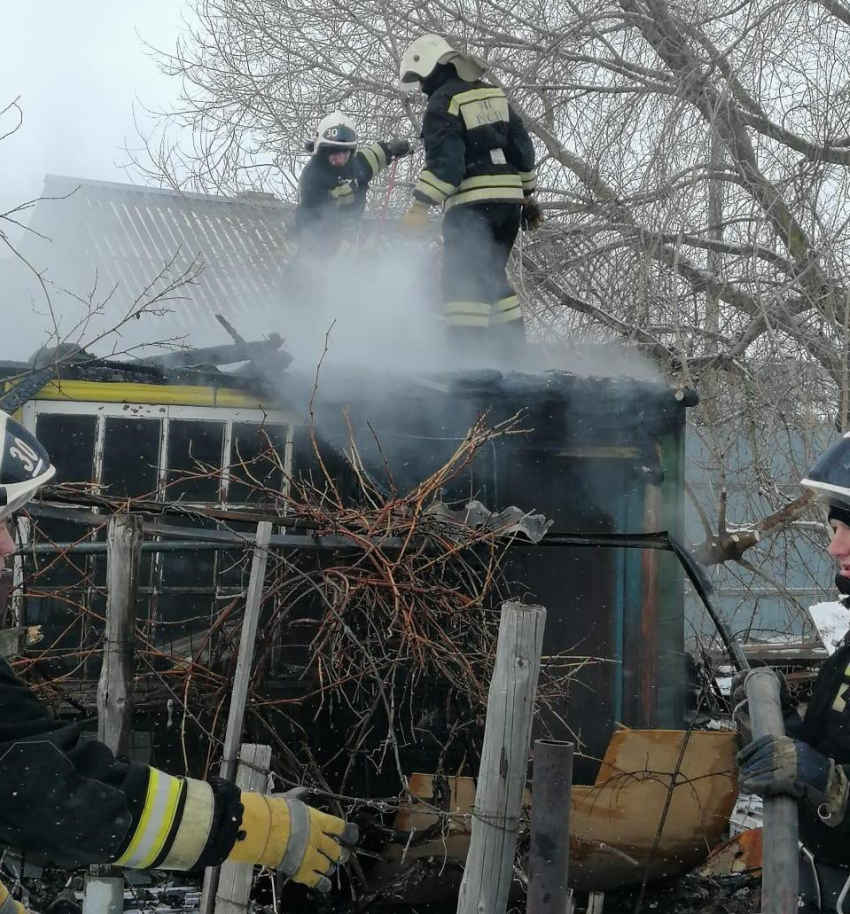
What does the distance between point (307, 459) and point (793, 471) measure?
17.9 ft

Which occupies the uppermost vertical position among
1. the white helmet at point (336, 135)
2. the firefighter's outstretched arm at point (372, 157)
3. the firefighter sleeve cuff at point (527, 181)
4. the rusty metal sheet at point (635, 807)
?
the white helmet at point (336, 135)

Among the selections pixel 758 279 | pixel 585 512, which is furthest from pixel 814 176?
pixel 585 512

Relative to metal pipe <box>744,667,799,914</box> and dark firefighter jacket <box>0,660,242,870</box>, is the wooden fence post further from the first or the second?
metal pipe <box>744,667,799,914</box>

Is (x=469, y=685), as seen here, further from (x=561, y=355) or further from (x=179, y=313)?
(x=179, y=313)

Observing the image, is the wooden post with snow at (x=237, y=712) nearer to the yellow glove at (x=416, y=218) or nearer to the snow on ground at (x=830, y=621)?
the yellow glove at (x=416, y=218)

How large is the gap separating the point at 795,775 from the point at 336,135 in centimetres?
614

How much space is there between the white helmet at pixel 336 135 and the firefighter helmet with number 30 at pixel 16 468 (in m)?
5.57

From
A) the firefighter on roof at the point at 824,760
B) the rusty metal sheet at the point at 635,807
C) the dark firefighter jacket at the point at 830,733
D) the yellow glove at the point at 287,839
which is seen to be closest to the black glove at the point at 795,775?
the firefighter on roof at the point at 824,760

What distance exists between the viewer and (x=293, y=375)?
5898mm

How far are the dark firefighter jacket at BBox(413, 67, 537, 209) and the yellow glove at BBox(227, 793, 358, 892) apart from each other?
463 centimetres

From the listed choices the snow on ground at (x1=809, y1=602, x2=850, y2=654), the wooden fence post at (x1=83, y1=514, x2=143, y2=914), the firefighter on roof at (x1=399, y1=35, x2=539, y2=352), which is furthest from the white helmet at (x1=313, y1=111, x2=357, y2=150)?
the wooden fence post at (x1=83, y1=514, x2=143, y2=914)

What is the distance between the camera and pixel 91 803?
7.70 ft

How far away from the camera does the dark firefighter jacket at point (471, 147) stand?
664 cm

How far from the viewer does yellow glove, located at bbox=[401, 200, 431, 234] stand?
677 cm
